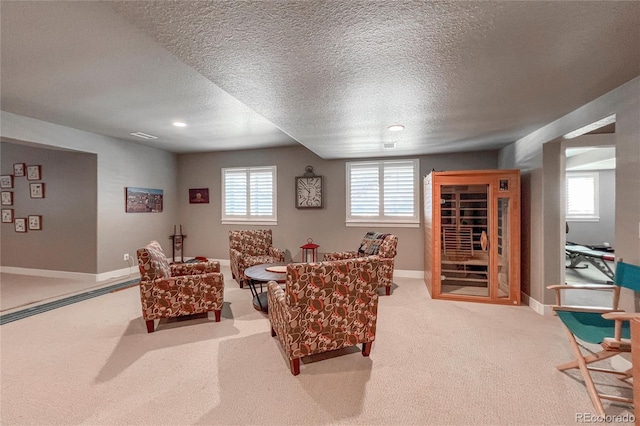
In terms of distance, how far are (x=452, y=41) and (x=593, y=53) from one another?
3.24 feet

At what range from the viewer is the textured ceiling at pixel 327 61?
1.41m

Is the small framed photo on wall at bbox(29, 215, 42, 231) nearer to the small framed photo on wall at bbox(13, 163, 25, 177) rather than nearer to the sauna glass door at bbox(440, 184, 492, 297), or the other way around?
the small framed photo on wall at bbox(13, 163, 25, 177)

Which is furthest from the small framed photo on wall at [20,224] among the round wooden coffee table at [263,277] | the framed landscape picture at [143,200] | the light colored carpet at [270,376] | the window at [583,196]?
the window at [583,196]

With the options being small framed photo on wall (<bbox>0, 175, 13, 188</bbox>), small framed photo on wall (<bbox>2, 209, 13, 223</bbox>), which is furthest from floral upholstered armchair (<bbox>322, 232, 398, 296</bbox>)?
small framed photo on wall (<bbox>0, 175, 13, 188</bbox>)

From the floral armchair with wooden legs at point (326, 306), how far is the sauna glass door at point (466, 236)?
228 centimetres

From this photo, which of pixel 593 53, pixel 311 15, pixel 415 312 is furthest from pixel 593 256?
pixel 311 15

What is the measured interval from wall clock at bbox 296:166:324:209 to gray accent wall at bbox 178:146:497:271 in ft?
0.36

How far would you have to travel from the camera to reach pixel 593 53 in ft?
5.90

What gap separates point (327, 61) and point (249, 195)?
4.63 metres

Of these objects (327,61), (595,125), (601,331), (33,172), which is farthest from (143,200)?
(595,125)

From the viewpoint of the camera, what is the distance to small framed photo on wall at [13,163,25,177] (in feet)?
17.3

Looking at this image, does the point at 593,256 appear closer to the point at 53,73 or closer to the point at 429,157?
the point at 429,157

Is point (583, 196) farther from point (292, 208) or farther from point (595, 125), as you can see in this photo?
point (292, 208)

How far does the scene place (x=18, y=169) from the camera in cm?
531
